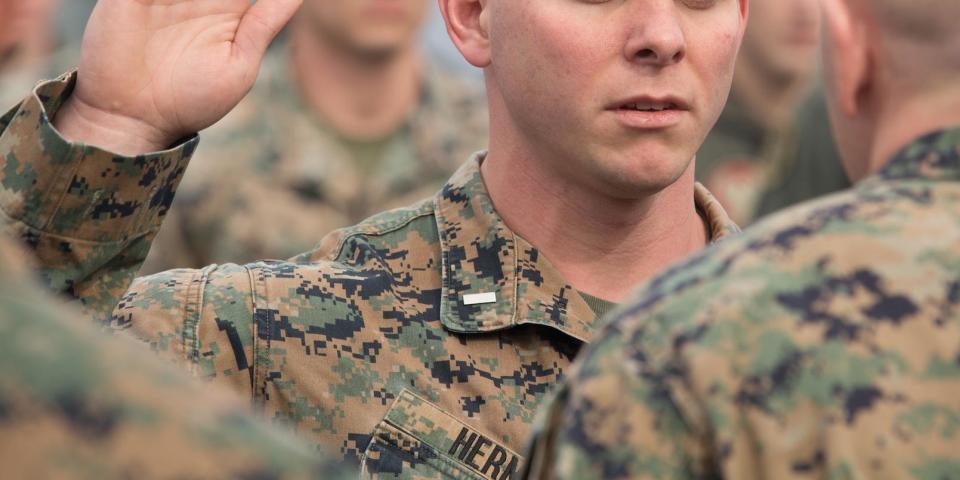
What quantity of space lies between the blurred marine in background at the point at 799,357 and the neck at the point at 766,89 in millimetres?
7698

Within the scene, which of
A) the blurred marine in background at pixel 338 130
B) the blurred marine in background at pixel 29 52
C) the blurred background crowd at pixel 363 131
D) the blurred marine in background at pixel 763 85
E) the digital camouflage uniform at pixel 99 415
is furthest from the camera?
the blurred marine in background at pixel 763 85

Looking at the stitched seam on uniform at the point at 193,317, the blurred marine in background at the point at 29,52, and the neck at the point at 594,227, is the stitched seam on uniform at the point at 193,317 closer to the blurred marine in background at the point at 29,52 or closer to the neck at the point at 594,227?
the neck at the point at 594,227

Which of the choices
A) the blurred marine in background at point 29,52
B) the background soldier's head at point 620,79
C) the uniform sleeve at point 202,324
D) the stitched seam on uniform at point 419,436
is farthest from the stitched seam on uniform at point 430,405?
the blurred marine in background at point 29,52

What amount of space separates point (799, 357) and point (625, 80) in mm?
1340

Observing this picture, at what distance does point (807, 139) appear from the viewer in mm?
8391

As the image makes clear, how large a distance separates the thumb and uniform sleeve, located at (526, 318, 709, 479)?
148cm

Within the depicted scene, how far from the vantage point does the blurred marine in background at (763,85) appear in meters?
9.55

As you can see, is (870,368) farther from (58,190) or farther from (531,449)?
(58,190)

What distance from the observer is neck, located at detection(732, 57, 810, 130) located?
9.98 meters

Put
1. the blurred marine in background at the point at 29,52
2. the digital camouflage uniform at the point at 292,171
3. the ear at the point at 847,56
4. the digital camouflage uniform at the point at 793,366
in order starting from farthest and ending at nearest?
the digital camouflage uniform at the point at 292,171, the blurred marine in background at the point at 29,52, the ear at the point at 847,56, the digital camouflage uniform at the point at 793,366

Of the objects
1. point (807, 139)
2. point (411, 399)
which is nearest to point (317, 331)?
point (411, 399)

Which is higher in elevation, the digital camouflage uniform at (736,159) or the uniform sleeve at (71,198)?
the digital camouflage uniform at (736,159)

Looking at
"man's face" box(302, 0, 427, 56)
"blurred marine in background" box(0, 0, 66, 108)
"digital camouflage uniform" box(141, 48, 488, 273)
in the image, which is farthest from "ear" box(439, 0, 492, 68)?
"man's face" box(302, 0, 427, 56)

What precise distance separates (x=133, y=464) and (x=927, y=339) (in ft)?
3.37
